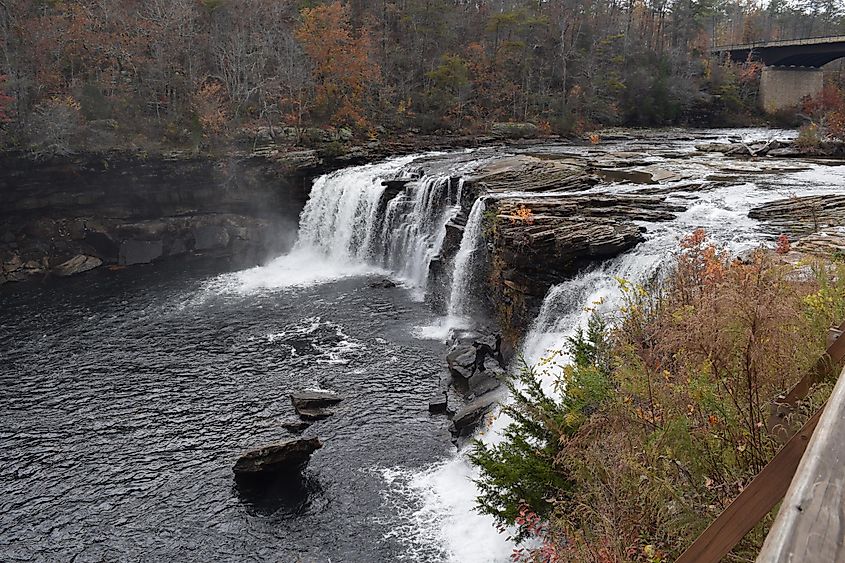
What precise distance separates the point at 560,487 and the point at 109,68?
32.8 metres

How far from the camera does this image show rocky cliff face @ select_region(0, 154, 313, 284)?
26.5 metres

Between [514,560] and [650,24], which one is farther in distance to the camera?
[650,24]

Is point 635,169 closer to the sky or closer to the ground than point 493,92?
closer to the ground

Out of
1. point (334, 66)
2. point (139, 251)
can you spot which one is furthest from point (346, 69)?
point (139, 251)

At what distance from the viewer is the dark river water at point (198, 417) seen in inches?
438

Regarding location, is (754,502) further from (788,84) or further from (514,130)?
(788,84)

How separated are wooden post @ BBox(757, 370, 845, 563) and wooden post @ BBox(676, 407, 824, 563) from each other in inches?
12.1

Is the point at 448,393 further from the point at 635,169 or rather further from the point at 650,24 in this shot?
the point at 650,24

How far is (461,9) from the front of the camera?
49.6 m

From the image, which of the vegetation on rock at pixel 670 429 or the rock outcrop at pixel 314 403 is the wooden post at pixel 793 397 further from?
the rock outcrop at pixel 314 403

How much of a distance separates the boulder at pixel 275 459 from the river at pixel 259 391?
0.36 meters

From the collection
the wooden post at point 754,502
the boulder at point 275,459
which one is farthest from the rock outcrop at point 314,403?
the wooden post at point 754,502

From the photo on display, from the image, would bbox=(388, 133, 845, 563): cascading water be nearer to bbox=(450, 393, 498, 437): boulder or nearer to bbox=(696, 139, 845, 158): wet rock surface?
bbox=(450, 393, 498, 437): boulder

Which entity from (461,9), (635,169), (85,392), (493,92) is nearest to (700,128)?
(493,92)
